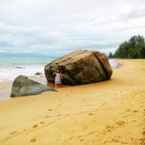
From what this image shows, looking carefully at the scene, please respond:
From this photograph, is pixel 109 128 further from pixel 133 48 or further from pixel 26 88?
pixel 133 48

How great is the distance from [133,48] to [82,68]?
188 ft

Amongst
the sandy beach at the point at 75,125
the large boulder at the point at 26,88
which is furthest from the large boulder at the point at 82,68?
the sandy beach at the point at 75,125

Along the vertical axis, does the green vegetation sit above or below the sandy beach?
above

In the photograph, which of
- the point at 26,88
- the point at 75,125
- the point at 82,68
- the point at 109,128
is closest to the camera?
the point at 109,128

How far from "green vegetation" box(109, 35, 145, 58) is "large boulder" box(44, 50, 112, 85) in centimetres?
5255

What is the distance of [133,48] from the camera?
69.7 m

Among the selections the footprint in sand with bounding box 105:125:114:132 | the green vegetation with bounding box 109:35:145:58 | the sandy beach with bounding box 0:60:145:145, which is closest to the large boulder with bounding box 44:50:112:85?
the sandy beach with bounding box 0:60:145:145

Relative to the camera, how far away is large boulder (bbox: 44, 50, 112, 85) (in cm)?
1438

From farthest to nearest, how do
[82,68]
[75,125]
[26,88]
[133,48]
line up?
[133,48], [82,68], [26,88], [75,125]

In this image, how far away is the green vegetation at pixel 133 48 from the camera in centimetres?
6670

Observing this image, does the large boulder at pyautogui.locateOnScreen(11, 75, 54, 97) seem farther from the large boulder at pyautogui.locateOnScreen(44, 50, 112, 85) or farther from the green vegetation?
the green vegetation

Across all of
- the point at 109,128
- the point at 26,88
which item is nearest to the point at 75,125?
the point at 109,128

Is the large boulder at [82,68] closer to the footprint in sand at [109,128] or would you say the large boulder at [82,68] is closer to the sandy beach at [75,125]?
the sandy beach at [75,125]

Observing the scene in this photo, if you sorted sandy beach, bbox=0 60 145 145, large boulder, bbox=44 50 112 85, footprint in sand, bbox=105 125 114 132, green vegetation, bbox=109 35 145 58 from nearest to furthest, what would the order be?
sandy beach, bbox=0 60 145 145 → footprint in sand, bbox=105 125 114 132 → large boulder, bbox=44 50 112 85 → green vegetation, bbox=109 35 145 58
